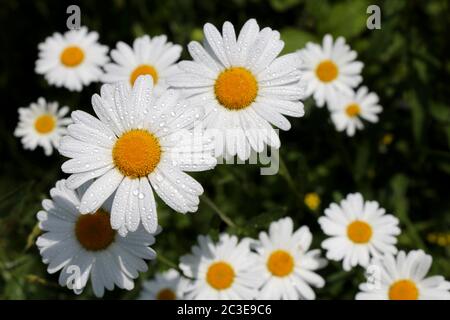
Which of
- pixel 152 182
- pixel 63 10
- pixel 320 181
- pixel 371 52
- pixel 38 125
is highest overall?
pixel 63 10

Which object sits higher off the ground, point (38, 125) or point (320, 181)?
point (38, 125)

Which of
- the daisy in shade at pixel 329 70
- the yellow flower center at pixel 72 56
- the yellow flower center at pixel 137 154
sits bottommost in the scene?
the yellow flower center at pixel 137 154

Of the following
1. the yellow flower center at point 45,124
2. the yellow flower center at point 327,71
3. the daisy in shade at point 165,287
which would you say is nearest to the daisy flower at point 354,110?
the yellow flower center at point 327,71

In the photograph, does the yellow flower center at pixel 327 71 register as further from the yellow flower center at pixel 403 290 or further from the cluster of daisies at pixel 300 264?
the yellow flower center at pixel 403 290

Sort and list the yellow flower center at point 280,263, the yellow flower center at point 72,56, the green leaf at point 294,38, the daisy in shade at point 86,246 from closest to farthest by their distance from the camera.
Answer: the daisy in shade at point 86,246 → the yellow flower center at point 280,263 → the yellow flower center at point 72,56 → the green leaf at point 294,38

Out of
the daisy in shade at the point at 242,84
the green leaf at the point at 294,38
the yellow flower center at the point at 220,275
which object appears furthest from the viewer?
the green leaf at the point at 294,38

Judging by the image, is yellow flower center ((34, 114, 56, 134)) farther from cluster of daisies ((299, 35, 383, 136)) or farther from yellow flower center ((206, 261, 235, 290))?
cluster of daisies ((299, 35, 383, 136))
